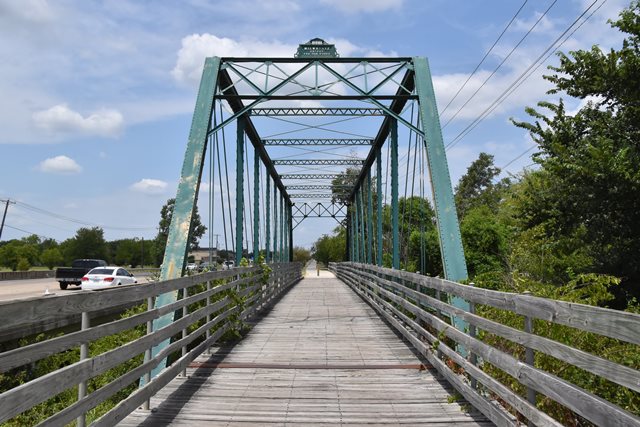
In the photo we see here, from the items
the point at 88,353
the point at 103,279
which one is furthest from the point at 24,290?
the point at 88,353

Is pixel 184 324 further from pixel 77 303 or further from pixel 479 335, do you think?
pixel 479 335

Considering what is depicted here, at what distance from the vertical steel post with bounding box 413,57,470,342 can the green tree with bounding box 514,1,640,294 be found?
3.63m

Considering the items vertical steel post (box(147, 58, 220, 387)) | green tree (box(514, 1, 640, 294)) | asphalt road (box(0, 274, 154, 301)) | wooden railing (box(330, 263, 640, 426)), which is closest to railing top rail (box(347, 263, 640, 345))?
wooden railing (box(330, 263, 640, 426))

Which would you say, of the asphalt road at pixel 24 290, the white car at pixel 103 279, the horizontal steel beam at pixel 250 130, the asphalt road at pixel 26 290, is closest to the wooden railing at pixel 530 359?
the horizontal steel beam at pixel 250 130

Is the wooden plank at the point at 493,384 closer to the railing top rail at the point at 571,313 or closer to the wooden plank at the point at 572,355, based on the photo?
the wooden plank at the point at 572,355

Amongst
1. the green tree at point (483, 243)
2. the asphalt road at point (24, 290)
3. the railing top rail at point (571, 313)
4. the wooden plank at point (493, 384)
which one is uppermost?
the green tree at point (483, 243)

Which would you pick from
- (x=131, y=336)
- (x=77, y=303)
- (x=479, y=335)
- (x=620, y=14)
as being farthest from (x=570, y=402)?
(x=620, y=14)

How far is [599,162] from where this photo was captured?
12.2m

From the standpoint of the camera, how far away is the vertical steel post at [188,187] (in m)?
8.54

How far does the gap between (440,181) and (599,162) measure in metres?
4.09

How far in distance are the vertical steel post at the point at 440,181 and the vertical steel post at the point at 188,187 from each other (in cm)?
399

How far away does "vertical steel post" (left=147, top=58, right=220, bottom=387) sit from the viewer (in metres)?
8.54

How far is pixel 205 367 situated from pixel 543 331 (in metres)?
4.08

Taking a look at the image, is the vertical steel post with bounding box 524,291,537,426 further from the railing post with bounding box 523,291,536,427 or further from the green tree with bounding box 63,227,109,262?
the green tree with bounding box 63,227,109,262
